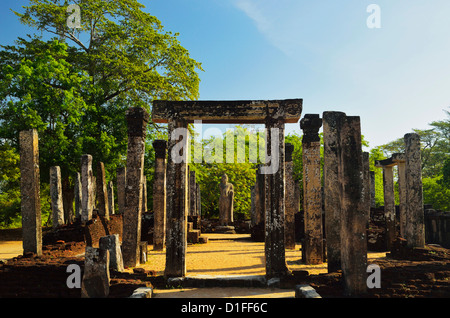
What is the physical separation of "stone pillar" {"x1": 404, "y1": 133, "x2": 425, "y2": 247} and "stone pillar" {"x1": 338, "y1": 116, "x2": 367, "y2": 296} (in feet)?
16.3

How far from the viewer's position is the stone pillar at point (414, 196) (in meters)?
9.95

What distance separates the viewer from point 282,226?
7.27m

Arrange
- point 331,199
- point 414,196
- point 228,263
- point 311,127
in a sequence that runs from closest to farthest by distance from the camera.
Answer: point 331,199 < point 228,263 < point 414,196 < point 311,127

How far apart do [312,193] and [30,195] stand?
310 inches

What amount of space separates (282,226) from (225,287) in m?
1.73

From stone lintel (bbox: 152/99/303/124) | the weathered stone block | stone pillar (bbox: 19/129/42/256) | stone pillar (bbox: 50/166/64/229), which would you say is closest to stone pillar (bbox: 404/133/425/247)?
stone lintel (bbox: 152/99/303/124)

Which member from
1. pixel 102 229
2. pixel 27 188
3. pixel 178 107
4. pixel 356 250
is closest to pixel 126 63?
pixel 102 229

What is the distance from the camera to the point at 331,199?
8.40 m

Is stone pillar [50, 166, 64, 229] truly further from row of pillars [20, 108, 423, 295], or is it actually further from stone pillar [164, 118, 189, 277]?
stone pillar [164, 118, 189, 277]

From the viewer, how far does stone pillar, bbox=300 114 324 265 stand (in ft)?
31.3

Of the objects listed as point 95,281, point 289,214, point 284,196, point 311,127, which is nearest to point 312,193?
point 311,127

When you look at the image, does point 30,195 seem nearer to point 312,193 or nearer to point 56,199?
point 56,199

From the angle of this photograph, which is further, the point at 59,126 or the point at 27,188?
the point at 59,126
